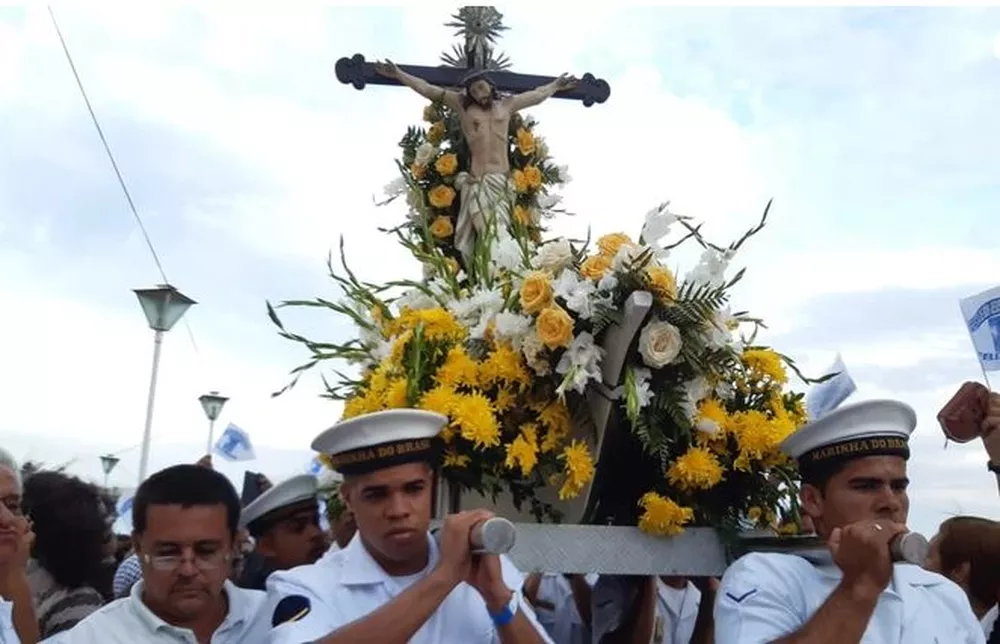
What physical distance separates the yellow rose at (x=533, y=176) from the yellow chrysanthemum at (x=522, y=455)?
4.59m

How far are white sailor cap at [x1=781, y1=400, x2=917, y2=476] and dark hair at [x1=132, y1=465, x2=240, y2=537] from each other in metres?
1.44

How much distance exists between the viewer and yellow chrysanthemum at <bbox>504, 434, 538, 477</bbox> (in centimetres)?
281

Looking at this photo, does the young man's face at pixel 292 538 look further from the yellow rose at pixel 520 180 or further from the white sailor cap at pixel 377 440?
the yellow rose at pixel 520 180

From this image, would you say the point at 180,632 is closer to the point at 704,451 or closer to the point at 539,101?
the point at 704,451

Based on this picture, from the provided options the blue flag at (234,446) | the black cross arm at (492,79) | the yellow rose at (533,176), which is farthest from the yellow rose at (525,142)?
the blue flag at (234,446)

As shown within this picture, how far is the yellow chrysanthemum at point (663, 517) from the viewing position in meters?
2.82

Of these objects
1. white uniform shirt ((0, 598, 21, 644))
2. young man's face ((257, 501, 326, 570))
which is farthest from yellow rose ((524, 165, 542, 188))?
white uniform shirt ((0, 598, 21, 644))

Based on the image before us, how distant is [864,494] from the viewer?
2578 millimetres

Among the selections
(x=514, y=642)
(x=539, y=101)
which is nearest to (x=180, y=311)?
(x=539, y=101)

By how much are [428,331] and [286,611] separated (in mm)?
877

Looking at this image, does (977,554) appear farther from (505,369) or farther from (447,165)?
(447,165)

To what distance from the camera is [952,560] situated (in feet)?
13.9

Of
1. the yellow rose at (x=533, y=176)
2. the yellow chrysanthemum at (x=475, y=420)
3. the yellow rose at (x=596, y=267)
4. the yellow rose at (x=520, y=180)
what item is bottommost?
the yellow chrysanthemum at (x=475, y=420)

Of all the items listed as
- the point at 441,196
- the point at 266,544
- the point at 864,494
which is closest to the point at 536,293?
the point at 864,494
